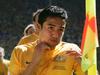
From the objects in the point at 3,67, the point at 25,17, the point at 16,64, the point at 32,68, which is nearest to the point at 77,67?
the point at 32,68

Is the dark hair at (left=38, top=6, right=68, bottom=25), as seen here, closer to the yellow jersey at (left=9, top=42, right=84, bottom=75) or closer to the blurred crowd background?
the yellow jersey at (left=9, top=42, right=84, bottom=75)

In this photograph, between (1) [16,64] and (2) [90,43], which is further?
(1) [16,64]

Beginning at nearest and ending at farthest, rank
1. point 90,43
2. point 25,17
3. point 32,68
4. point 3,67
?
point 90,43 → point 32,68 → point 3,67 → point 25,17

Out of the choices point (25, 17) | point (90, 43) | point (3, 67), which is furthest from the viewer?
point (25, 17)

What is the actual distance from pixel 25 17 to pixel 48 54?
35.4ft

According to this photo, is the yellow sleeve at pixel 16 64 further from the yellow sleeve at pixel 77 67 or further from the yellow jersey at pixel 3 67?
the yellow jersey at pixel 3 67

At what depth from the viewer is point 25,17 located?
A: 1359 centimetres

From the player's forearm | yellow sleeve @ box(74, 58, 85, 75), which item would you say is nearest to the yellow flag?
yellow sleeve @ box(74, 58, 85, 75)

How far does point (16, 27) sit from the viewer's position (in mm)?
13477

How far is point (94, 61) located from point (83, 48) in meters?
0.14

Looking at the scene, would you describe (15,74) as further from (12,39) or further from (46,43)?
(12,39)

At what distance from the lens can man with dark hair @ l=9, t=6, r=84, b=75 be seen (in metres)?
2.76

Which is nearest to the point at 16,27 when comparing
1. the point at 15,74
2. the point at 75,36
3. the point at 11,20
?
the point at 11,20

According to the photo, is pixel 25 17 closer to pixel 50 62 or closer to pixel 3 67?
pixel 3 67
